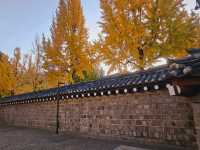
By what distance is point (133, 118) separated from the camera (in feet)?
23.1

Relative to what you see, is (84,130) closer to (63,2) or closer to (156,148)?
(156,148)

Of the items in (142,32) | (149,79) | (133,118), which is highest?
(142,32)

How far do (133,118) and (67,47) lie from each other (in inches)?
375

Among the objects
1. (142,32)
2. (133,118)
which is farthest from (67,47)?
(133,118)

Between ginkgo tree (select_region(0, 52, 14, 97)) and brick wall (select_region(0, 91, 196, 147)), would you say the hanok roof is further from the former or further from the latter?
ginkgo tree (select_region(0, 52, 14, 97))

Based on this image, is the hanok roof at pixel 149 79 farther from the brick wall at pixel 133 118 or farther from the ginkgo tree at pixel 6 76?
the ginkgo tree at pixel 6 76

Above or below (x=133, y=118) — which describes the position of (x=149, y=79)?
above

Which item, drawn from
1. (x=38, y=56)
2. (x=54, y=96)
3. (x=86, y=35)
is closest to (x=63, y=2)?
(x=86, y=35)

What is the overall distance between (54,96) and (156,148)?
20.4ft

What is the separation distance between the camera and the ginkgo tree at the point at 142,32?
34.3ft

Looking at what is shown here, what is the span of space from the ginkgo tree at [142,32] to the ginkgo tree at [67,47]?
10.5ft

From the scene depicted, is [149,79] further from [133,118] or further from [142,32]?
[142,32]

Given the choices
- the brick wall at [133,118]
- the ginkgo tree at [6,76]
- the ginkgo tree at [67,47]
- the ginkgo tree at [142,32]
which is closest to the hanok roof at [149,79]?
the brick wall at [133,118]

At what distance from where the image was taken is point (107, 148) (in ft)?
20.5
